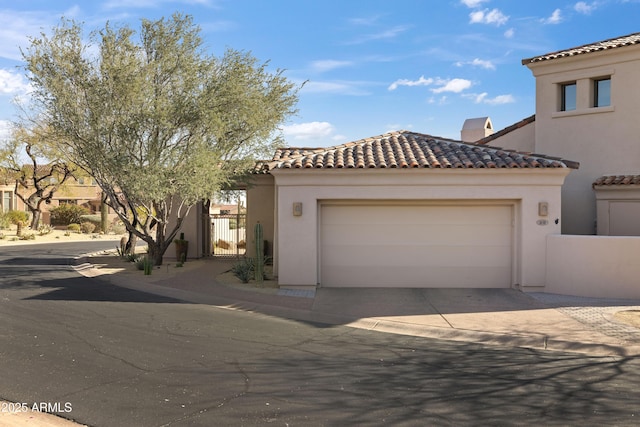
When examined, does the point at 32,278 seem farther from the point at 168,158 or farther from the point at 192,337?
the point at 192,337

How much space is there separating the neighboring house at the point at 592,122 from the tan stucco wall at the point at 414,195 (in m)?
4.89

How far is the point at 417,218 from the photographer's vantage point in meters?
14.0

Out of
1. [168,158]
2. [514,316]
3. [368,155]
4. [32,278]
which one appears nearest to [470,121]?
[368,155]

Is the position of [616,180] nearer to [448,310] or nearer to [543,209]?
[543,209]

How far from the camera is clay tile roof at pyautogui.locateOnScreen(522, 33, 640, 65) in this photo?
1706 centimetres

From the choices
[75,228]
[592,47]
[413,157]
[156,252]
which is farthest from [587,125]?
[75,228]

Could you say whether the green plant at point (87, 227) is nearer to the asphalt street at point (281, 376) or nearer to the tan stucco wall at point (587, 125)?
the asphalt street at point (281, 376)

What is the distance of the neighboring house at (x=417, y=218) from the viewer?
1348 centimetres

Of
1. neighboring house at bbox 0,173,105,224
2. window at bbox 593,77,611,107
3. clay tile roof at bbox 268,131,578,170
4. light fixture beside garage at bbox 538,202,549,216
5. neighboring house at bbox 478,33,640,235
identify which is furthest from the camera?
neighboring house at bbox 0,173,105,224

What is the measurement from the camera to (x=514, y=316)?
1068 cm

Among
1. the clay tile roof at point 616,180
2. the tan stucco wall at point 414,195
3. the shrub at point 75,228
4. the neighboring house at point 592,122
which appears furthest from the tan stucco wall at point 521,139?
the shrub at point 75,228

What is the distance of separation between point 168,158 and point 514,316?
423 inches

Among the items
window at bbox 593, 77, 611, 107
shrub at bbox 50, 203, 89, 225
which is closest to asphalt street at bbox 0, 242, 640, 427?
window at bbox 593, 77, 611, 107

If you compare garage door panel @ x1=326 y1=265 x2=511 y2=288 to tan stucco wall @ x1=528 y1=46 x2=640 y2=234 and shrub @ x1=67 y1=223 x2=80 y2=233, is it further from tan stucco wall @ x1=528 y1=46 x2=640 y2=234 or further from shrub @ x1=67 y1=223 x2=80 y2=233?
shrub @ x1=67 y1=223 x2=80 y2=233
